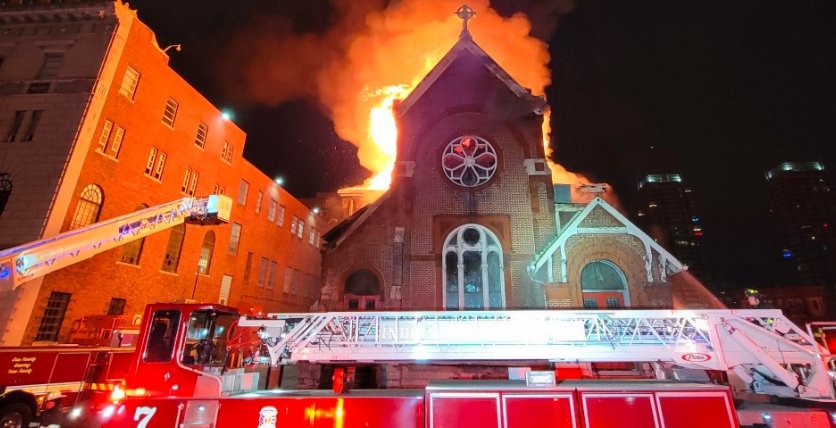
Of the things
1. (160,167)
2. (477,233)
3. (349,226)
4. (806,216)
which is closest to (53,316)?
(160,167)

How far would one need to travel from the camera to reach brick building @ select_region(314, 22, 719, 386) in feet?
45.0

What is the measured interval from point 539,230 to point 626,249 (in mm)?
3119

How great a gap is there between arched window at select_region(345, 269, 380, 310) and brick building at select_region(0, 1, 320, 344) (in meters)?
12.4

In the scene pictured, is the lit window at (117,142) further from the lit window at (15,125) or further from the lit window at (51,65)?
the lit window at (15,125)

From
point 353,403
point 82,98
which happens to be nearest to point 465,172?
point 353,403

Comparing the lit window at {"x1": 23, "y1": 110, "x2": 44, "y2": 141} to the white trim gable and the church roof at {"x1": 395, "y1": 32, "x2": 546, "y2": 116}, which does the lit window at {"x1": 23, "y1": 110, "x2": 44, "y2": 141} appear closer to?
the church roof at {"x1": 395, "y1": 32, "x2": 546, "y2": 116}

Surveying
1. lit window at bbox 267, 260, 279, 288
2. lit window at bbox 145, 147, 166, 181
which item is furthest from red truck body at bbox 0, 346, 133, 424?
lit window at bbox 267, 260, 279, 288

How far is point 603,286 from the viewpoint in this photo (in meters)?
14.1

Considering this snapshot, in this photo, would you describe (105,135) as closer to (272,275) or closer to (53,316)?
(53,316)

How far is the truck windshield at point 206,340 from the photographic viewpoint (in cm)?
769

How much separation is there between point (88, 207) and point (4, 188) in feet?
11.1

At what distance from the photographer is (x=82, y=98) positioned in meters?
18.0

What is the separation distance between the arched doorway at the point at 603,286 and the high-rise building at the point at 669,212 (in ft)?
455

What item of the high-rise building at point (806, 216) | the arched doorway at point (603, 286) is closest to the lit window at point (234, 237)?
the arched doorway at point (603, 286)
